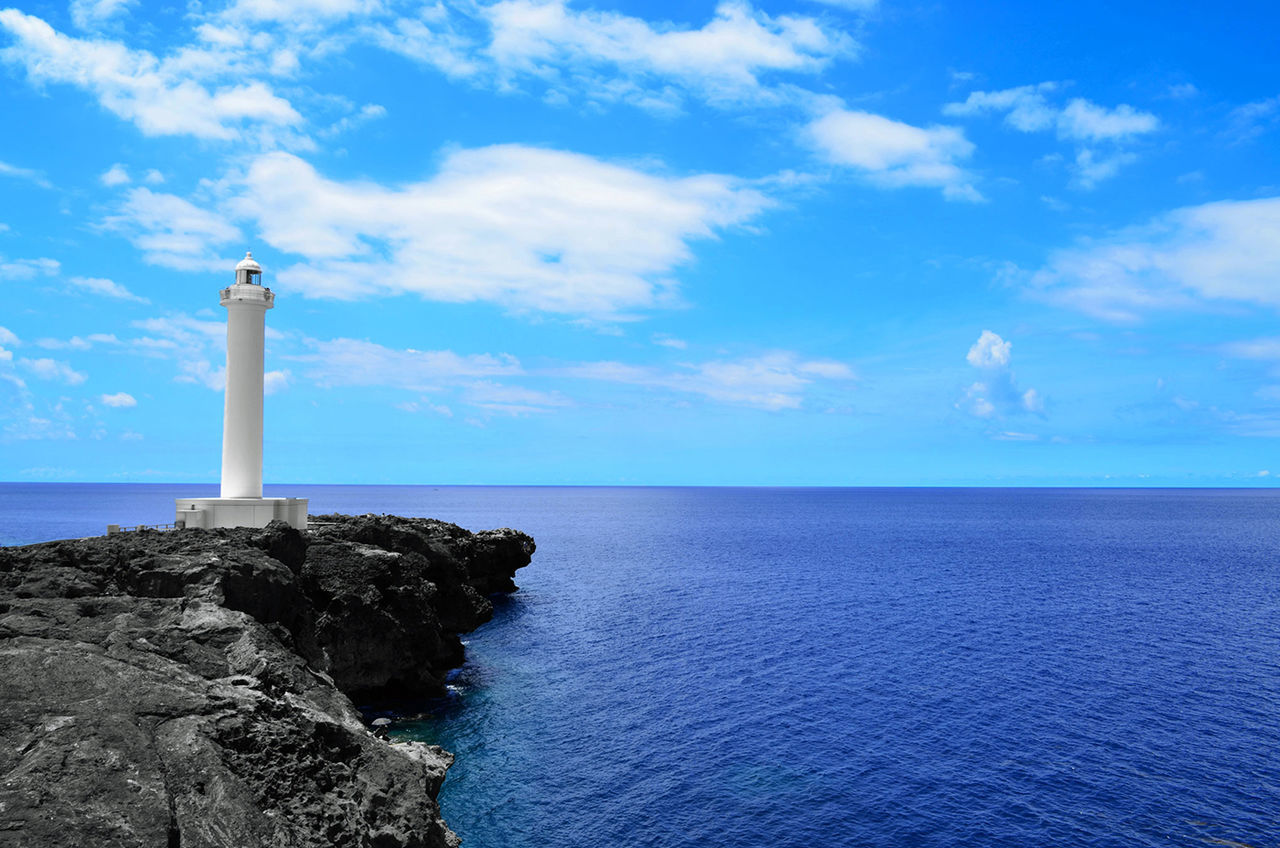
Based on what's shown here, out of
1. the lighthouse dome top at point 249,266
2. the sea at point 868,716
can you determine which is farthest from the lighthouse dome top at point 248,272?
the sea at point 868,716

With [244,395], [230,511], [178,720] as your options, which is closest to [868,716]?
[178,720]

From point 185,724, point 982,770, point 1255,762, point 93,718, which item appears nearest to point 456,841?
point 185,724

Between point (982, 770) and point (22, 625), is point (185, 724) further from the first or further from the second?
point (982, 770)

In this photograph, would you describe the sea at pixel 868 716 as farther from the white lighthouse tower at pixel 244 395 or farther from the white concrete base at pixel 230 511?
the white lighthouse tower at pixel 244 395

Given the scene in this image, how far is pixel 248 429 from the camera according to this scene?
41.9 meters

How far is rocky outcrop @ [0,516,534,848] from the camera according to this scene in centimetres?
1256

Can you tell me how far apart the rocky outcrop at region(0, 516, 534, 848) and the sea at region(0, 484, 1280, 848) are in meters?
9.07

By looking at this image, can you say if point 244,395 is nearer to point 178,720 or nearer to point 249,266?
point 249,266

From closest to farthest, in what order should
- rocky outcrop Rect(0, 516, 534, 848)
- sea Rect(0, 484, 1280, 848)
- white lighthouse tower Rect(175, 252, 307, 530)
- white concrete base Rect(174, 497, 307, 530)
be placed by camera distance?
rocky outcrop Rect(0, 516, 534, 848), sea Rect(0, 484, 1280, 848), white concrete base Rect(174, 497, 307, 530), white lighthouse tower Rect(175, 252, 307, 530)

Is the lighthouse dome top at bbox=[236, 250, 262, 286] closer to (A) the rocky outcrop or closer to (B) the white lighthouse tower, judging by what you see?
(B) the white lighthouse tower

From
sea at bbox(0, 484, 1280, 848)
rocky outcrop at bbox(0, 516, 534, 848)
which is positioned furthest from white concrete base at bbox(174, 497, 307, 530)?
sea at bbox(0, 484, 1280, 848)

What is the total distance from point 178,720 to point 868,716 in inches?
1143

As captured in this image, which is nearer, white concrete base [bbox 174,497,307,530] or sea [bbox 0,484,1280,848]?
sea [bbox 0,484,1280,848]

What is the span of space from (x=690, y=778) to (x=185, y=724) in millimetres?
18808
